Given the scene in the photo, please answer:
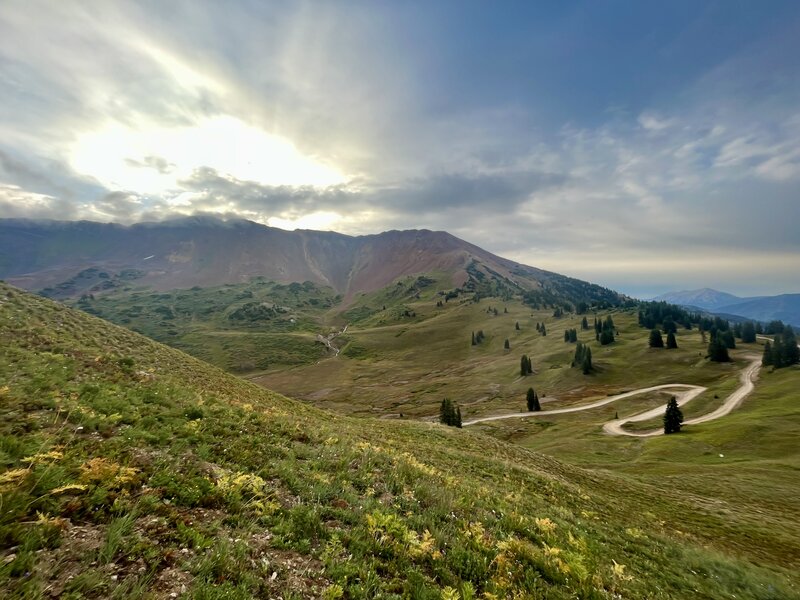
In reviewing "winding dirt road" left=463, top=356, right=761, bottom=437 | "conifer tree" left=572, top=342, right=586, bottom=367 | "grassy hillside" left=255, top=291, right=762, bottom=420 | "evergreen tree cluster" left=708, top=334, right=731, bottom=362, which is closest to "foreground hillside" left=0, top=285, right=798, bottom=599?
"winding dirt road" left=463, top=356, right=761, bottom=437

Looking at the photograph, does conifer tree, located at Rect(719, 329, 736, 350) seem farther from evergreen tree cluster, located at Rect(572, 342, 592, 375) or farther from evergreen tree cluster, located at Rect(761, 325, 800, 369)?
evergreen tree cluster, located at Rect(572, 342, 592, 375)

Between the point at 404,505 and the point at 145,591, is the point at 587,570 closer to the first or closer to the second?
the point at 404,505

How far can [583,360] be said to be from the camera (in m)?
154

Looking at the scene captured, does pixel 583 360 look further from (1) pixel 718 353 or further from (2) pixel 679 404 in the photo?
(2) pixel 679 404

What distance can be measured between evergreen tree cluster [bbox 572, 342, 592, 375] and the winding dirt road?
23.9 metres

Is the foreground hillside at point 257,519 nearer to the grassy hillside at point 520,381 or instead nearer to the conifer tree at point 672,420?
the conifer tree at point 672,420

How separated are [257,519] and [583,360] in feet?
553

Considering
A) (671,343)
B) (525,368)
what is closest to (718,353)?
(671,343)

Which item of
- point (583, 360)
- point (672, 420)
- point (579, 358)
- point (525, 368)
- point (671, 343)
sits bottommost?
point (525, 368)

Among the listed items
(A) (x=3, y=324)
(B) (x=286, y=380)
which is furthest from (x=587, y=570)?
(B) (x=286, y=380)

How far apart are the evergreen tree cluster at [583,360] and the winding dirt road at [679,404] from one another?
78.3ft

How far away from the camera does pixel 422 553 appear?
10281 mm

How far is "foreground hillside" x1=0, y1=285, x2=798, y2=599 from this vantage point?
7.44m

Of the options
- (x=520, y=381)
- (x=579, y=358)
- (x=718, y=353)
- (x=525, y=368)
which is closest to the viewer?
(x=718, y=353)
